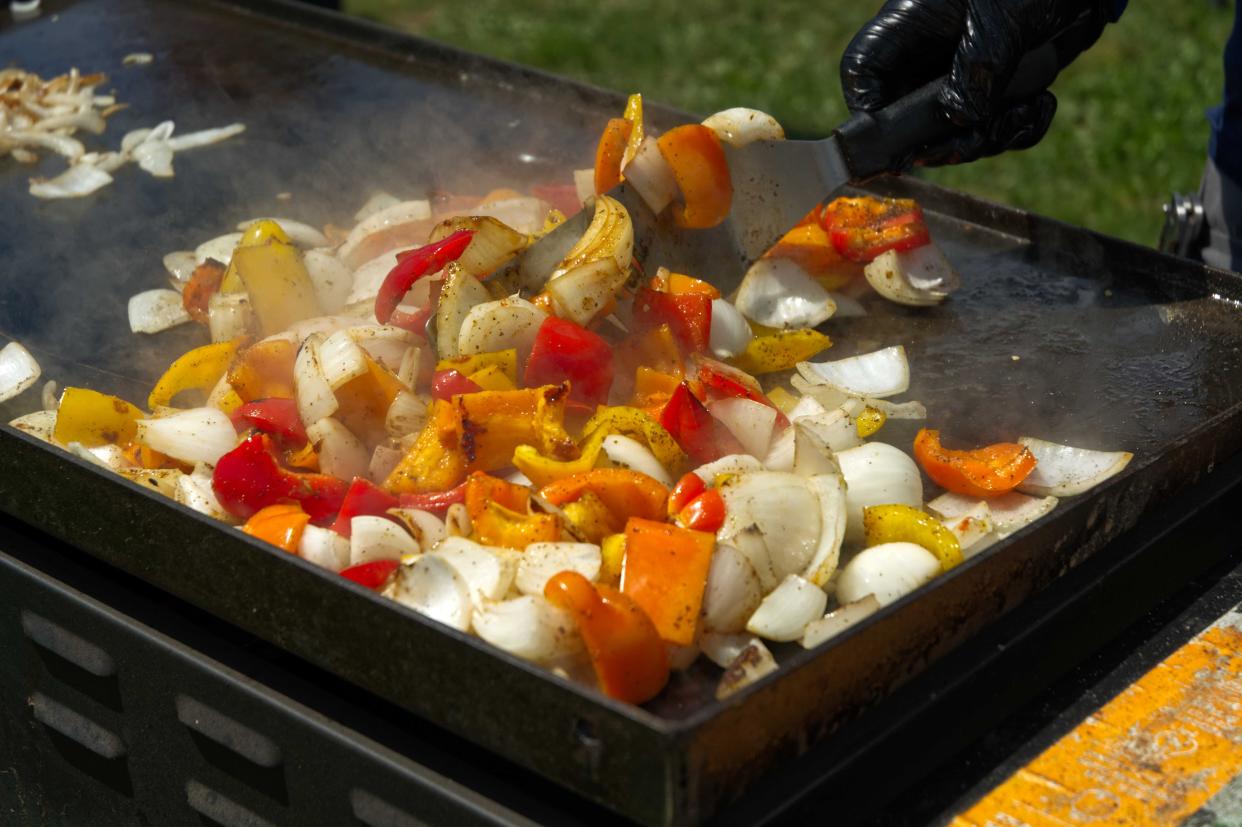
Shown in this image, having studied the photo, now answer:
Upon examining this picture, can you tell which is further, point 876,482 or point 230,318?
point 230,318

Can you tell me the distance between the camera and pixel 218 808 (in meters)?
1.93

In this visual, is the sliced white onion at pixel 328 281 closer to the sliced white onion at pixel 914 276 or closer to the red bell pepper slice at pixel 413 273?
the red bell pepper slice at pixel 413 273

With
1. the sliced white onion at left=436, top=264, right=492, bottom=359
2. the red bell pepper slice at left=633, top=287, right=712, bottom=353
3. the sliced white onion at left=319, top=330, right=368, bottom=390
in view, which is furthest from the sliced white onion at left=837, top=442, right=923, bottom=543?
the sliced white onion at left=319, top=330, right=368, bottom=390

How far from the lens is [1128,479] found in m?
1.84

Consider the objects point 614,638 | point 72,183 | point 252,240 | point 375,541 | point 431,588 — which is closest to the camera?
point 614,638

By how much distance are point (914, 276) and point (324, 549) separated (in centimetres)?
129

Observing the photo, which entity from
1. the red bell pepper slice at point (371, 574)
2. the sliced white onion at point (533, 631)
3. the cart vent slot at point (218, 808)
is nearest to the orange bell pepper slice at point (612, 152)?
the red bell pepper slice at point (371, 574)

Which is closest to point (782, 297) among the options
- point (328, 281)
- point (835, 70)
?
point (328, 281)

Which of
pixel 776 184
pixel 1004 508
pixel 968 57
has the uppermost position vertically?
pixel 968 57

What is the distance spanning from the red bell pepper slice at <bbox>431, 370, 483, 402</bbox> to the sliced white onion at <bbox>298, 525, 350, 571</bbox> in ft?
1.01

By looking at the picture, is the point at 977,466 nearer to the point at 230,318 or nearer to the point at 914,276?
the point at 914,276

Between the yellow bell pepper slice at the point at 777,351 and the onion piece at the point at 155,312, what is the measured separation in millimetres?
1058

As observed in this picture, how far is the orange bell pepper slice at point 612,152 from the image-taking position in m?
2.41

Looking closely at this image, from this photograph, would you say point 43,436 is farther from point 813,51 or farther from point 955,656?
point 813,51
